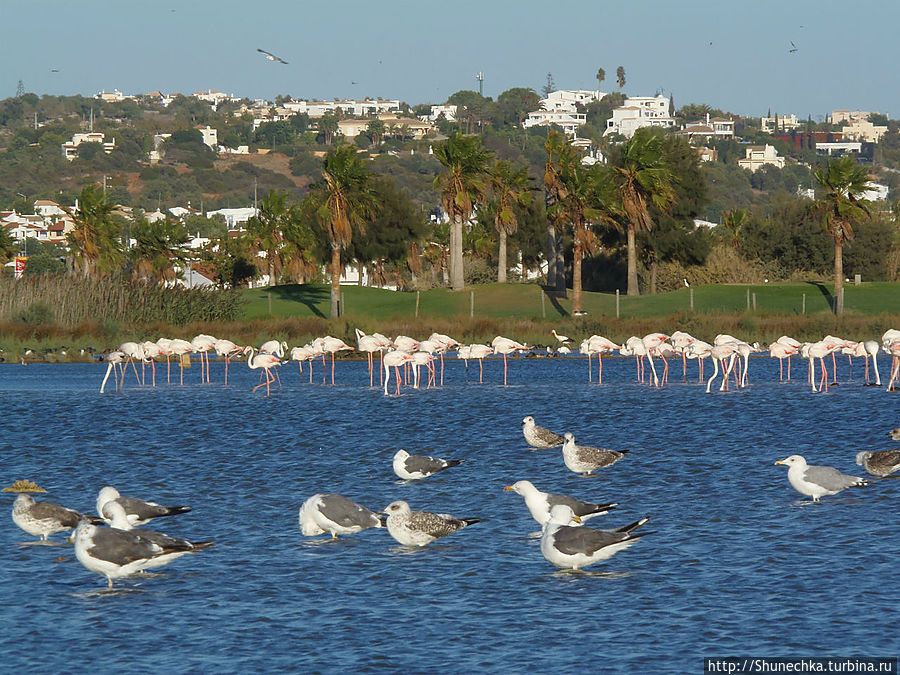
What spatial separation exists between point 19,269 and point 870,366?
56.0m

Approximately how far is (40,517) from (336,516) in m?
3.66

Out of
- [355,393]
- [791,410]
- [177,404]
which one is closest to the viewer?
[791,410]

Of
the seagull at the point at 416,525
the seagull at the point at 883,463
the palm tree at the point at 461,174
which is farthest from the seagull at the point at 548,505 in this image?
the palm tree at the point at 461,174

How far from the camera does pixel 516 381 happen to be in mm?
44719

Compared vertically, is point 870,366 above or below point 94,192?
below

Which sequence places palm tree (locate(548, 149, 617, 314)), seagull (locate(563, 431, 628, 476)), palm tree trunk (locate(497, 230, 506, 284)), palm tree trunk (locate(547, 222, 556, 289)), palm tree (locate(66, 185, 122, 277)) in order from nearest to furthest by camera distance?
seagull (locate(563, 431, 628, 476)) < palm tree (locate(548, 149, 617, 314)) < palm tree trunk (locate(547, 222, 556, 289)) < palm tree (locate(66, 185, 122, 277)) < palm tree trunk (locate(497, 230, 506, 284))

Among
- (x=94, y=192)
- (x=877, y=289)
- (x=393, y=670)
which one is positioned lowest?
(x=393, y=670)

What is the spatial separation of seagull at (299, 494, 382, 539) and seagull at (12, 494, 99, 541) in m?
2.73

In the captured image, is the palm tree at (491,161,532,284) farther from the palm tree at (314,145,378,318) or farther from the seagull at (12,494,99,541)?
the seagull at (12,494,99,541)

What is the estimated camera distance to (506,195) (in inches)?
3479

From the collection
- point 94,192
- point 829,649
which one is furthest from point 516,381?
point 94,192

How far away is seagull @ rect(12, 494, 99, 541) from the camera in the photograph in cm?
1623

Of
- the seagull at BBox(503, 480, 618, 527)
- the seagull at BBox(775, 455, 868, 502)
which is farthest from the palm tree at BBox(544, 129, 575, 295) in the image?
the seagull at BBox(503, 480, 618, 527)

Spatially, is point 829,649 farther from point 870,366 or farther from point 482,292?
point 482,292
